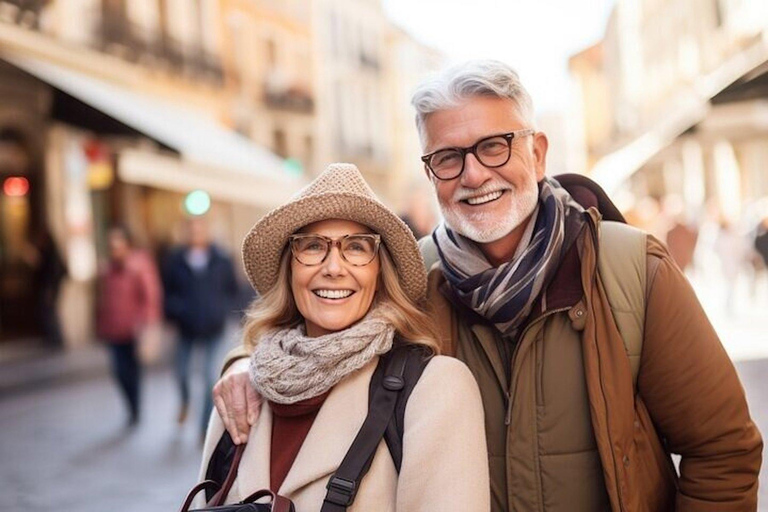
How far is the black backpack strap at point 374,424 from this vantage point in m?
2.01

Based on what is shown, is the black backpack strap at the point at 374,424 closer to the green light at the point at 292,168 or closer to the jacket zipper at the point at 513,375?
the jacket zipper at the point at 513,375

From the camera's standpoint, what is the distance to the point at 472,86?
2.26 metres

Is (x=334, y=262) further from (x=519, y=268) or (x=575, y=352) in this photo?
(x=575, y=352)

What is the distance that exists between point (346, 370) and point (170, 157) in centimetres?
1193

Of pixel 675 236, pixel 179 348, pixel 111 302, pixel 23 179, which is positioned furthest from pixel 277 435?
pixel 23 179

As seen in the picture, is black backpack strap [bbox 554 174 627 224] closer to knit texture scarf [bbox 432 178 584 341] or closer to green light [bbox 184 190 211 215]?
knit texture scarf [bbox 432 178 584 341]

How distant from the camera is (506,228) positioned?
226 centimetres

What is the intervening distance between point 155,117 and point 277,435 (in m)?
13.2

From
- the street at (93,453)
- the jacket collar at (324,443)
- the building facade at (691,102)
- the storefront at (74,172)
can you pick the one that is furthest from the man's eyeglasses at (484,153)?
the storefront at (74,172)

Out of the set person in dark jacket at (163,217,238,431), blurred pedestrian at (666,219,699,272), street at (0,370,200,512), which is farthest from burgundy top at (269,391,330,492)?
blurred pedestrian at (666,219,699,272)

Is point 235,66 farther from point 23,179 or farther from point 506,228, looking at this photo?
point 506,228

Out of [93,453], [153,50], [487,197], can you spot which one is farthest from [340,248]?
[153,50]

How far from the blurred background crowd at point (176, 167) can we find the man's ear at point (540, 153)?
0.32 metres

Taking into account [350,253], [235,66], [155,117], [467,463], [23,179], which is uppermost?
[235,66]
